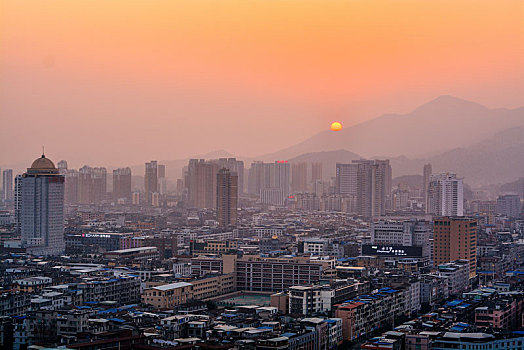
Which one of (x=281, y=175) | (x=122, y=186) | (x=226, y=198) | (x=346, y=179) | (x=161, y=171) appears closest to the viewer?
(x=226, y=198)

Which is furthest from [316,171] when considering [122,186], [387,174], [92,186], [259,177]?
[92,186]

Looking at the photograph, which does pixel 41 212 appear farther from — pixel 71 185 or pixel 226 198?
pixel 71 185

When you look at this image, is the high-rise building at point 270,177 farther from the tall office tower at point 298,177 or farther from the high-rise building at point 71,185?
the high-rise building at point 71,185

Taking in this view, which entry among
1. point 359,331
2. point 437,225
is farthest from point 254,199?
point 359,331

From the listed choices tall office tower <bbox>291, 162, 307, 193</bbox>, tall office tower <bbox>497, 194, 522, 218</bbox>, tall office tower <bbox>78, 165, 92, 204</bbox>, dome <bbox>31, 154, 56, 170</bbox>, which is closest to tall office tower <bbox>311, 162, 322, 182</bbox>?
tall office tower <bbox>291, 162, 307, 193</bbox>

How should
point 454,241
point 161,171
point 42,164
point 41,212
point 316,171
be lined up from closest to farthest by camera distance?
point 454,241 → point 41,212 → point 42,164 → point 161,171 → point 316,171

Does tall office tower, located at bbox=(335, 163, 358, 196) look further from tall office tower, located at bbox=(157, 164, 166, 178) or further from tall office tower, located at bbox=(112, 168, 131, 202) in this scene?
tall office tower, located at bbox=(112, 168, 131, 202)
